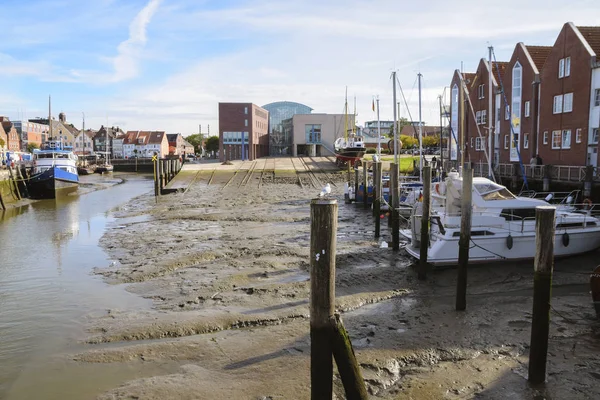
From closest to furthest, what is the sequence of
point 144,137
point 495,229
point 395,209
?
1. point 495,229
2. point 395,209
3. point 144,137

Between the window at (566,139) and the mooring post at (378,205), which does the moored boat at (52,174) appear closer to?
the mooring post at (378,205)

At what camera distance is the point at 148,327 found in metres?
10.5

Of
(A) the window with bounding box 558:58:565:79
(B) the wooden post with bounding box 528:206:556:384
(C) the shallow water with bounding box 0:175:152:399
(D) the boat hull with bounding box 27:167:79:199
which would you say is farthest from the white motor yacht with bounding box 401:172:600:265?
(D) the boat hull with bounding box 27:167:79:199

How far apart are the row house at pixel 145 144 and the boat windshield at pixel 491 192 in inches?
4687

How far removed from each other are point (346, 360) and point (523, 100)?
1587 inches

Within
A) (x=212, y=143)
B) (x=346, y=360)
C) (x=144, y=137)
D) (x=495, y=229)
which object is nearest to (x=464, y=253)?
(x=495, y=229)

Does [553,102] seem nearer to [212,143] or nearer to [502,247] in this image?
[502,247]

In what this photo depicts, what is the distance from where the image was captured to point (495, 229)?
15.2 m

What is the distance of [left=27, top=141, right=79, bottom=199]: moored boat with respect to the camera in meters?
42.0

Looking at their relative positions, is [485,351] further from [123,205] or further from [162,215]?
[123,205]

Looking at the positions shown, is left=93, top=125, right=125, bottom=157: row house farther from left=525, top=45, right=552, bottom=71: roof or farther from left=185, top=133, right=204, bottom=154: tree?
left=525, top=45, right=552, bottom=71: roof

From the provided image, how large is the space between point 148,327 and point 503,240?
34.6 ft

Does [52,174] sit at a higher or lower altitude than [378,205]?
higher

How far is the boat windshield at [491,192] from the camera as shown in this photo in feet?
52.6
